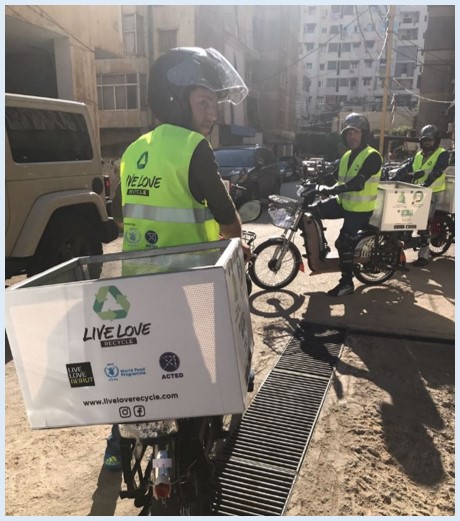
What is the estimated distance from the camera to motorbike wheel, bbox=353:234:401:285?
228 inches

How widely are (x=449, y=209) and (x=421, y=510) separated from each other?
19.5ft

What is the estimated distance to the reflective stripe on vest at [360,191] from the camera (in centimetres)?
540

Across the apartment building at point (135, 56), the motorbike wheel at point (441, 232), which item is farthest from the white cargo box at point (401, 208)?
the apartment building at point (135, 56)

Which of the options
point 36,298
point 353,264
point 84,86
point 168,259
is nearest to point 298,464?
point 168,259

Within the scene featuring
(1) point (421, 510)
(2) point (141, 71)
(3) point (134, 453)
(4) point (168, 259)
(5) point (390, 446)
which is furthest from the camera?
(2) point (141, 71)

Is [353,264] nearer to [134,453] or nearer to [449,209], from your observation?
[449,209]

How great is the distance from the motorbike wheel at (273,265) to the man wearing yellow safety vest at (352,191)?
532 millimetres

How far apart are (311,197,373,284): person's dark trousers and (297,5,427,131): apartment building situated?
5666 cm

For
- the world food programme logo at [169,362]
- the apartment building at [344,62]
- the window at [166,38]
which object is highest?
the apartment building at [344,62]

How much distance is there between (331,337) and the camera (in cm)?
→ 465

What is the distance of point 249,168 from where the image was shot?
13336 millimetres

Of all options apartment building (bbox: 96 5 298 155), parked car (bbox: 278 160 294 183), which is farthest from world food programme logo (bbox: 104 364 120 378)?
parked car (bbox: 278 160 294 183)

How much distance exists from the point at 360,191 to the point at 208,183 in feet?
12.5

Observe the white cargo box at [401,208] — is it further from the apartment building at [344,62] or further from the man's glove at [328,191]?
the apartment building at [344,62]
